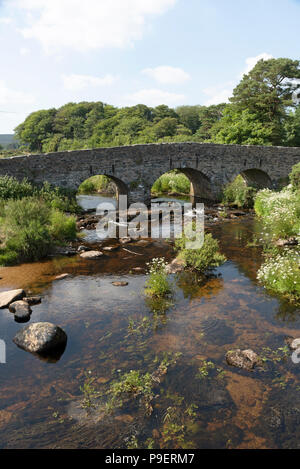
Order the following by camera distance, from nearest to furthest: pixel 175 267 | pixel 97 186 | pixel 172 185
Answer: pixel 175 267, pixel 172 185, pixel 97 186

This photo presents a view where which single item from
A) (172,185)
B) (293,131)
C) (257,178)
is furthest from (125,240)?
(293,131)

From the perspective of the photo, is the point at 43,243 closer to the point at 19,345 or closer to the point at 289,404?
the point at 19,345

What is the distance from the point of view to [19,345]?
263 inches

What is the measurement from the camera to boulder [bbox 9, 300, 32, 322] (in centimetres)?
766

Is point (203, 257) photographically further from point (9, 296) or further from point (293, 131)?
point (293, 131)

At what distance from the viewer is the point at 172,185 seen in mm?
28797

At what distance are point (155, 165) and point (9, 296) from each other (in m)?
14.0

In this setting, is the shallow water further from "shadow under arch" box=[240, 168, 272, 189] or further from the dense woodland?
the dense woodland

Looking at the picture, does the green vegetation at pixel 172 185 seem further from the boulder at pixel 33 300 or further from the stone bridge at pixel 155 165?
the boulder at pixel 33 300

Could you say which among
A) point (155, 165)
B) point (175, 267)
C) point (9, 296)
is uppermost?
point (155, 165)

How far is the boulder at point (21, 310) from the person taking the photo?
7656mm

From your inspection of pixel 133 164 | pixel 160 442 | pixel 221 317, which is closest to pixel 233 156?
pixel 133 164

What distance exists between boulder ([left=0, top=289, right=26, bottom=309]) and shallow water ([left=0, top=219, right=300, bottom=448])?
0.39 meters
